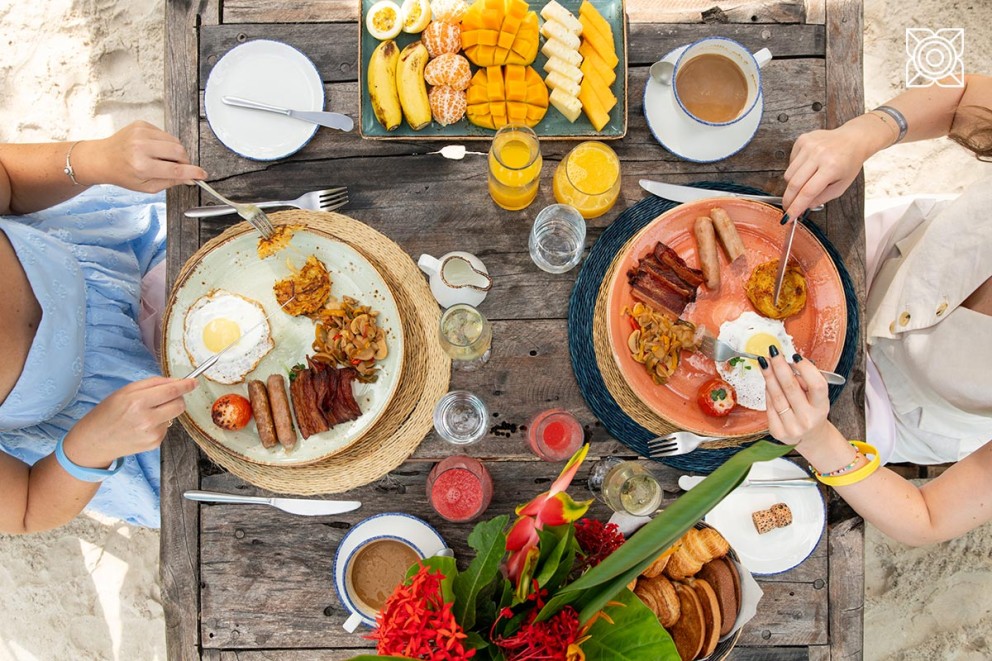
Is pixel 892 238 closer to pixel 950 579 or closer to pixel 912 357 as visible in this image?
pixel 912 357

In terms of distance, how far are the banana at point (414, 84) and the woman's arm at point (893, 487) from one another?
83 cm

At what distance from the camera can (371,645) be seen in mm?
1408

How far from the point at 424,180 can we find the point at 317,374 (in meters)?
0.47

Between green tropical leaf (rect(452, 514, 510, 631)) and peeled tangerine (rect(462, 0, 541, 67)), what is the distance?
3.04 feet

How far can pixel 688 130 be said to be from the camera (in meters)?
1.39

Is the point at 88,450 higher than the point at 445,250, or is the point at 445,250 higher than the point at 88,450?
the point at 445,250

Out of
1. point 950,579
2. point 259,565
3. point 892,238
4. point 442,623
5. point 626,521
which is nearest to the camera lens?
point 442,623

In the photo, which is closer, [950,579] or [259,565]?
[259,565]

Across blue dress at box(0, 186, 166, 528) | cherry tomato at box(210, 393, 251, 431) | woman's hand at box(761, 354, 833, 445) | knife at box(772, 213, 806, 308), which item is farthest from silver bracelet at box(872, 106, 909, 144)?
blue dress at box(0, 186, 166, 528)

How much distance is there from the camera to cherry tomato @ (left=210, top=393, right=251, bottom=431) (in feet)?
4.22

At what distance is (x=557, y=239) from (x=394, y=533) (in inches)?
27.1

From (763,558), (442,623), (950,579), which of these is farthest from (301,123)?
(950,579)

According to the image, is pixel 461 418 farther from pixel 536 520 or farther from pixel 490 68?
pixel 490 68

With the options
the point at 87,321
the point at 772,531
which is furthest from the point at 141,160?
the point at 772,531
